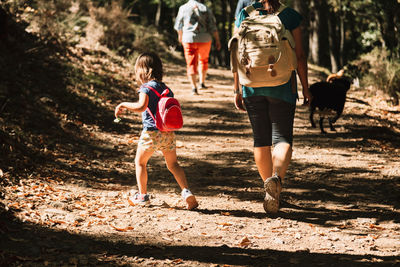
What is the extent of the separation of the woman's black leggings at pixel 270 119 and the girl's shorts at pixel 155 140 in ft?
2.88

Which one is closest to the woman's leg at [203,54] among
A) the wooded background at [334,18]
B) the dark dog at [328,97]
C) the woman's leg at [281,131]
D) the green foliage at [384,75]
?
the dark dog at [328,97]

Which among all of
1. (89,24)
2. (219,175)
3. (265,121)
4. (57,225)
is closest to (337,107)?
(219,175)

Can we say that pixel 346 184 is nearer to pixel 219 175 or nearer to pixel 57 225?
pixel 219 175

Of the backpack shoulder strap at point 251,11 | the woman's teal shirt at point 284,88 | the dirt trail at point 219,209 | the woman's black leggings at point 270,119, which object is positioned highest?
the backpack shoulder strap at point 251,11

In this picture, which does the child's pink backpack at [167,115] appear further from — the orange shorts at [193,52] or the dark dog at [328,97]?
the orange shorts at [193,52]

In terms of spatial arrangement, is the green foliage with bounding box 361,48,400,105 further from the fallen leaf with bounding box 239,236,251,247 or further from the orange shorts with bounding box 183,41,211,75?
the fallen leaf with bounding box 239,236,251,247

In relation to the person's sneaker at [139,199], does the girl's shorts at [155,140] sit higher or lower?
higher

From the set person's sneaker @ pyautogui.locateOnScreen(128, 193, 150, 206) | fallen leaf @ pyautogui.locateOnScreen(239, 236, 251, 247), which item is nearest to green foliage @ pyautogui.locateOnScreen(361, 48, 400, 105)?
person's sneaker @ pyautogui.locateOnScreen(128, 193, 150, 206)

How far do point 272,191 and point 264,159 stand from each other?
1.49 feet

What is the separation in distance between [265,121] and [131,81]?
7.60 metres

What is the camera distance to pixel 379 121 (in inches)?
383

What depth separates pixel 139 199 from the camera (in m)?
5.19

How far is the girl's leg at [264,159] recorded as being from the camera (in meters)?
4.85

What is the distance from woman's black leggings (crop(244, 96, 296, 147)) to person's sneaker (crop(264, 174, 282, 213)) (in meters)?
0.39
